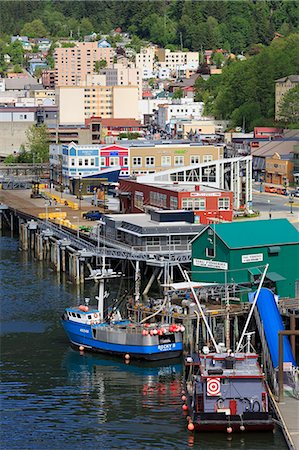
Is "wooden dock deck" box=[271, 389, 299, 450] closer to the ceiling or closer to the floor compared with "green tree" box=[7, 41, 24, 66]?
closer to the floor

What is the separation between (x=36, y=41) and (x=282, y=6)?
31.0 m

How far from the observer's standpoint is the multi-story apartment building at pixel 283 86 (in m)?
80.6

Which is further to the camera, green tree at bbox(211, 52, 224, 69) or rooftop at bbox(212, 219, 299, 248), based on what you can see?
green tree at bbox(211, 52, 224, 69)

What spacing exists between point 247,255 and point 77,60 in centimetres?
9609

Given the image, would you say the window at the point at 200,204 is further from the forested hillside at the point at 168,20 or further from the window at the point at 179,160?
the forested hillside at the point at 168,20

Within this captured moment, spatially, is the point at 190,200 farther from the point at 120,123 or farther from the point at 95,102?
the point at 95,102

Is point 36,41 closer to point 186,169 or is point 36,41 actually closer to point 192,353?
point 186,169

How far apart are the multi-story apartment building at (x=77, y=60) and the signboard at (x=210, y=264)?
289ft

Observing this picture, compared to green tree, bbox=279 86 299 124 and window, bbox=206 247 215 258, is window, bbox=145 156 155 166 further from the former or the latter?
window, bbox=206 247 215 258

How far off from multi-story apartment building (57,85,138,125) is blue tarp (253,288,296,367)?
2404 inches

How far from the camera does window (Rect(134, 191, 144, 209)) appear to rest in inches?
1713

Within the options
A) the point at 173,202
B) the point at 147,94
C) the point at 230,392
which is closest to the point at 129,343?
the point at 230,392

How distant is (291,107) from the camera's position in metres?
76.7

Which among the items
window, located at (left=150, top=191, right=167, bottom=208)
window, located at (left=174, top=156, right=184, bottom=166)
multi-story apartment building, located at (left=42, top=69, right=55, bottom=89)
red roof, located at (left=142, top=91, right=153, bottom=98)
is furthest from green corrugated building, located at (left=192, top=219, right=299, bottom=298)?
multi-story apartment building, located at (left=42, top=69, right=55, bottom=89)
